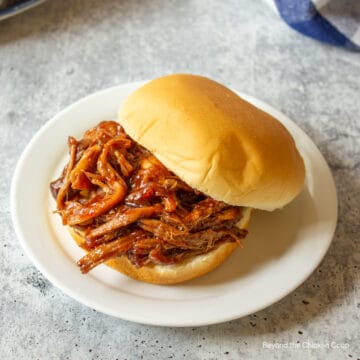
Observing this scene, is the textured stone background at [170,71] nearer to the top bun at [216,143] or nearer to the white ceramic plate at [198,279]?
the white ceramic plate at [198,279]

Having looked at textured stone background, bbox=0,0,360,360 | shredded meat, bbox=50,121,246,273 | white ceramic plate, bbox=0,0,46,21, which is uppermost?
white ceramic plate, bbox=0,0,46,21

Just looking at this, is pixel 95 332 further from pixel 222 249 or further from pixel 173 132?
pixel 173 132

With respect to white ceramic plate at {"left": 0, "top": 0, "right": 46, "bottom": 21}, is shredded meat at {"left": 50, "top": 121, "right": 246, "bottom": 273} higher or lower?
lower

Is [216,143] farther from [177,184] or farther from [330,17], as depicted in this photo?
[330,17]

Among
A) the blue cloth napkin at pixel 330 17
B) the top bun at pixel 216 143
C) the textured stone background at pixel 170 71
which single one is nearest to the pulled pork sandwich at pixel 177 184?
the top bun at pixel 216 143

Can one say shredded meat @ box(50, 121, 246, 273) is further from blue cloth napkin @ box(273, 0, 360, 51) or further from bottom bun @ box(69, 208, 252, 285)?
blue cloth napkin @ box(273, 0, 360, 51)

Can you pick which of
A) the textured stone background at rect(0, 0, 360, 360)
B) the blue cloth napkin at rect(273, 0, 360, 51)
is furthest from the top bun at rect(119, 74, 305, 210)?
the blue cloth napkin at rect(273, 0, 360, 51)

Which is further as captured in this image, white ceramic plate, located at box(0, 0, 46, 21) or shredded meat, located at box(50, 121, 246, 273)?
white ceramic plate, located at box(0, 0, 46, 21)
